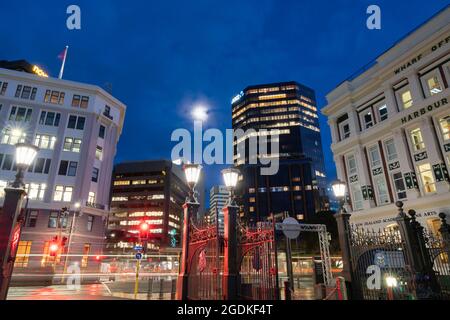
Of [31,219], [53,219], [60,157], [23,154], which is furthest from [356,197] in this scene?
[31,219]

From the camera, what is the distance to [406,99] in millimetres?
25156

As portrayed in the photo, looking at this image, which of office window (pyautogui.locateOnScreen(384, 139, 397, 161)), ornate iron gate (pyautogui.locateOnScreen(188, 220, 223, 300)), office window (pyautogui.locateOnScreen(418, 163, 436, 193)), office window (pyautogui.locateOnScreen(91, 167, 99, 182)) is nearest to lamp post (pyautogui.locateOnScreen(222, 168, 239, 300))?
ornate iron gate (pyautogui.locateOnScreen(188, 220, 223, 300))

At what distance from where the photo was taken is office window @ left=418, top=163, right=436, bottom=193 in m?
22.3

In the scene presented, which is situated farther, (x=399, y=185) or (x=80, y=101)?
(x=80, y=101)

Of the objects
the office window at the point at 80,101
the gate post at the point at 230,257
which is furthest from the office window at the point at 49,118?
the gate post at the point at 230,257

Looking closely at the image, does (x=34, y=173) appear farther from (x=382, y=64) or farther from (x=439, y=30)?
(x=439, y=30)

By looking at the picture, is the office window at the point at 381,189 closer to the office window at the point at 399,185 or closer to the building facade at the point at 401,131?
the building facade at the point at 401,131

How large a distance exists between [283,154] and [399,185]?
95.9 meters

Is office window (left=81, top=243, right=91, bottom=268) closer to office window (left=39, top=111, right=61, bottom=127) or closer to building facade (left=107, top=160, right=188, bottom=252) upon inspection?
office window (left=39, top=111, right=61, bottom=127)

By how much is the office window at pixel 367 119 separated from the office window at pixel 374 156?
7.90 ft

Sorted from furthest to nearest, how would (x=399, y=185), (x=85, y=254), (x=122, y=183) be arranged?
1. (x=122, y=183)
2. (x=85, y=254)
3. (x=399, y=185)

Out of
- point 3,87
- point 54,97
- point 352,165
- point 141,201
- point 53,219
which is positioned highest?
point 141,201

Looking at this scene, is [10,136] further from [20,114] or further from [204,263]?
[204,263]
